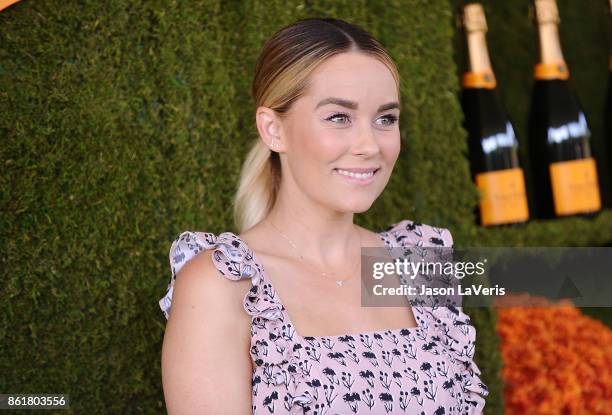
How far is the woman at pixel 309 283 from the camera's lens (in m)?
1.04

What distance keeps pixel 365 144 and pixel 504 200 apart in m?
0.65

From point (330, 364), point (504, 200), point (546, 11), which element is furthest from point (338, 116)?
point (546, 11)

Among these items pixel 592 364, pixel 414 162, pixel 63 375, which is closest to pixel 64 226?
pixel 63 375

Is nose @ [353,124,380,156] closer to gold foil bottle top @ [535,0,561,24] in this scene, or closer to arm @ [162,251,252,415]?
arm @ [162,251,252,415]

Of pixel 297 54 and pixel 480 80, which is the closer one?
pixel 297 54

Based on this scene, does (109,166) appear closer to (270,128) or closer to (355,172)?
(270,128)

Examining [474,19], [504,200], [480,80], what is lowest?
[504,200]

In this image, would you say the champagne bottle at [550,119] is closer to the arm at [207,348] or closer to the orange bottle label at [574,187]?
the orange bottle label at [574,187]

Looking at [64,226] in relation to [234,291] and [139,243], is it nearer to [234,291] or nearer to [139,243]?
[139,243]

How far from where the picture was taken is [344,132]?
1166 mm

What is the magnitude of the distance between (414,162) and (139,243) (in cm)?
63

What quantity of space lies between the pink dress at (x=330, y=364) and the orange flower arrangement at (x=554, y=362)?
348mm

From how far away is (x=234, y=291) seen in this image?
1085 millimetres

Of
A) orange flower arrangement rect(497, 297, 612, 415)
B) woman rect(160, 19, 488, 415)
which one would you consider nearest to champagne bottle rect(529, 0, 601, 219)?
orange flower arrangement rect(497, 297, 612, 415)
